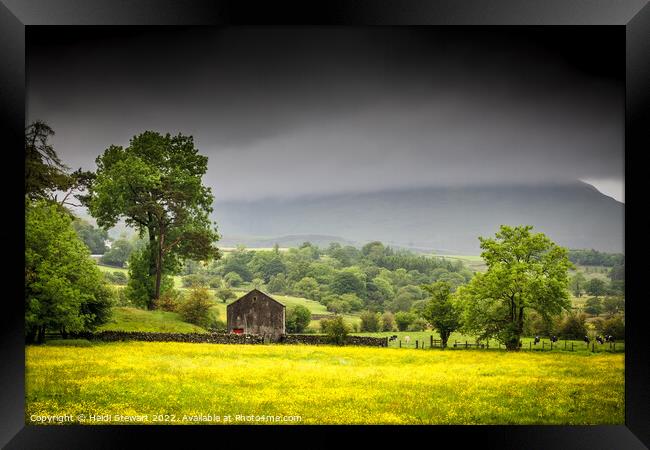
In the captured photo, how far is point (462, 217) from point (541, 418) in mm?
2797

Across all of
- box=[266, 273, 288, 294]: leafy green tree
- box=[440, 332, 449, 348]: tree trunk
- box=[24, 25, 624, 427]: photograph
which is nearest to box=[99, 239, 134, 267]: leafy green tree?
box=[24, 25, 624, 427]: photograph

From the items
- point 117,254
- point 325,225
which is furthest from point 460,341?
point 117,254

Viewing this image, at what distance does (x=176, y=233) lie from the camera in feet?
23.6

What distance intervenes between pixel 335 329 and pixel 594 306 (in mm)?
3503

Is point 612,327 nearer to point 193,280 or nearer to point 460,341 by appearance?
point 460,341

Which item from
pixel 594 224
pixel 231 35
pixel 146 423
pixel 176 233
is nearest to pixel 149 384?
pixel 146 423

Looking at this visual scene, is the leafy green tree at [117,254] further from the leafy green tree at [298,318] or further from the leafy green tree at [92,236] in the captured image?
the leafy green tree at [298,318]

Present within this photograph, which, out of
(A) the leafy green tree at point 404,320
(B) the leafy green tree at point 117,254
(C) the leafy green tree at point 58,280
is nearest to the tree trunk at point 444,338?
(A) the leafy green tree at point 404,320

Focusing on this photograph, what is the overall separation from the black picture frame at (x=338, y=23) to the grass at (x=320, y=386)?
0.16 meters

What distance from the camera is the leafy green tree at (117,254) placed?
7.08 meters

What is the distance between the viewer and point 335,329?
7.09 metres

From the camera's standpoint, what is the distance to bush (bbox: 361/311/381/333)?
706cm

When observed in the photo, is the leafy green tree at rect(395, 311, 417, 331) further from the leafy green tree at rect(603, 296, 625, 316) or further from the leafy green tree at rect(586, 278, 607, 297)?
the leafy green tree at rect(603, 296, 625, 316)

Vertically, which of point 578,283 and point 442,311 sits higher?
point 578,283
